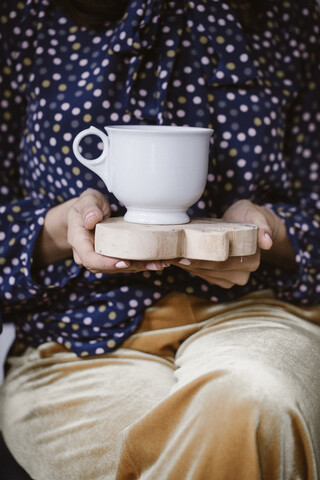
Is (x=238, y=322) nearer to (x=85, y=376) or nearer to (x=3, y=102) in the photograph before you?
(x=85, y=376)

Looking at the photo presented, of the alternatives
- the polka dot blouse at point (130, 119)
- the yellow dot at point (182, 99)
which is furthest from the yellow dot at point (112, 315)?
the yellow dot at point (182, 99)

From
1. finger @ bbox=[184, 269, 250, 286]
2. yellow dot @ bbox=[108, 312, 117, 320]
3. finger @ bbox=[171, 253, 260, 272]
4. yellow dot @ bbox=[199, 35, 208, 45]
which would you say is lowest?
yellow dot @ bbox=[108, 312, 117, 320]

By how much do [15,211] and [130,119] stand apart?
0.79 ft

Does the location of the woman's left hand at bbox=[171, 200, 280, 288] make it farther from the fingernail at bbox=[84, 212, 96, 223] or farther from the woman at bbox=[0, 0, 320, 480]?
the fingernail at bbox=[84, 212, 96, 223]

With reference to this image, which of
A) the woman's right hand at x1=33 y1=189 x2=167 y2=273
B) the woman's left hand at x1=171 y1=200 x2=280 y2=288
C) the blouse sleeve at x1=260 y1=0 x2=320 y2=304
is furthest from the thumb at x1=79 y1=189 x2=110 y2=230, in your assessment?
the blouse sleeve at x1=260 y1=0 x2=320 y2=304

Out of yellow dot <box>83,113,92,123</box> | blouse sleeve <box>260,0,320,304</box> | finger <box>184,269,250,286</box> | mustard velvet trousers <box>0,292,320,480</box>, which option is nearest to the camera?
mustard velvet trousers <box>0,292,320,480</box>

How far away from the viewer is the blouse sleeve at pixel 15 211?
95 cm

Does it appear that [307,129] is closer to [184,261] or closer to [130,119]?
[130,119]

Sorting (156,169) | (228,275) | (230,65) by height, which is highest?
(230,65)

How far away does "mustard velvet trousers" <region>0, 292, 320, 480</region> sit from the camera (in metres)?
0.68

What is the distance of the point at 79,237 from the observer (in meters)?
0.78

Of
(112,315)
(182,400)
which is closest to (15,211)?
(112,315)

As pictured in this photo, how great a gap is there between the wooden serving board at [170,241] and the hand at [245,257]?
0.14ft

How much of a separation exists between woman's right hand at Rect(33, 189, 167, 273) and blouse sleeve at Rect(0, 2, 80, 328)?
0.06 ft
